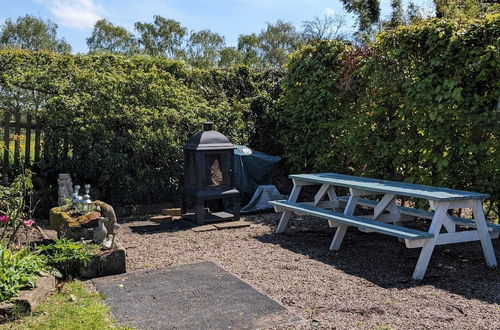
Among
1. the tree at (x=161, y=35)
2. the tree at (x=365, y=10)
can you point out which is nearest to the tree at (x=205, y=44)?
the tree at (x=161, y=35)

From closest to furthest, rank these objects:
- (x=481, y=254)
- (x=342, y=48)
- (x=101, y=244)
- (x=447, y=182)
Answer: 1. (x=101, y=244)
2. (x=481, y=254)
3. (x=447, y=182)
4. (x=342, y=48)

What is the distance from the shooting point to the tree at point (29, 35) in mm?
51438

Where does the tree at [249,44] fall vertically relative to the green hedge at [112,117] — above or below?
above

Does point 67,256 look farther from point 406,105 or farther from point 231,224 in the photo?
point 406,105

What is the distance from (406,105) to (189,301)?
4.48 meters

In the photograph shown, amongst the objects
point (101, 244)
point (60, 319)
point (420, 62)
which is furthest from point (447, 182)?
point (60, 319)

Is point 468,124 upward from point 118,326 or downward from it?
upward

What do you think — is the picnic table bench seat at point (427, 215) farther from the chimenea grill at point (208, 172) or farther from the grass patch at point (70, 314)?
the grass patch at point (70, 314)

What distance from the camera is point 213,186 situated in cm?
790

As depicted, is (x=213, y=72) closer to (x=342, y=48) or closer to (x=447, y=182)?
(x=342, y=48)

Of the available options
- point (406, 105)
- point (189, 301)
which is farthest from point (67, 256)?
point (406, 105)

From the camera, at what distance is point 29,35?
52656 mm

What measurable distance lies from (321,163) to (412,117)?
239 centimetres

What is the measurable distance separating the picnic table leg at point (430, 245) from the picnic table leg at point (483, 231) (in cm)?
48
